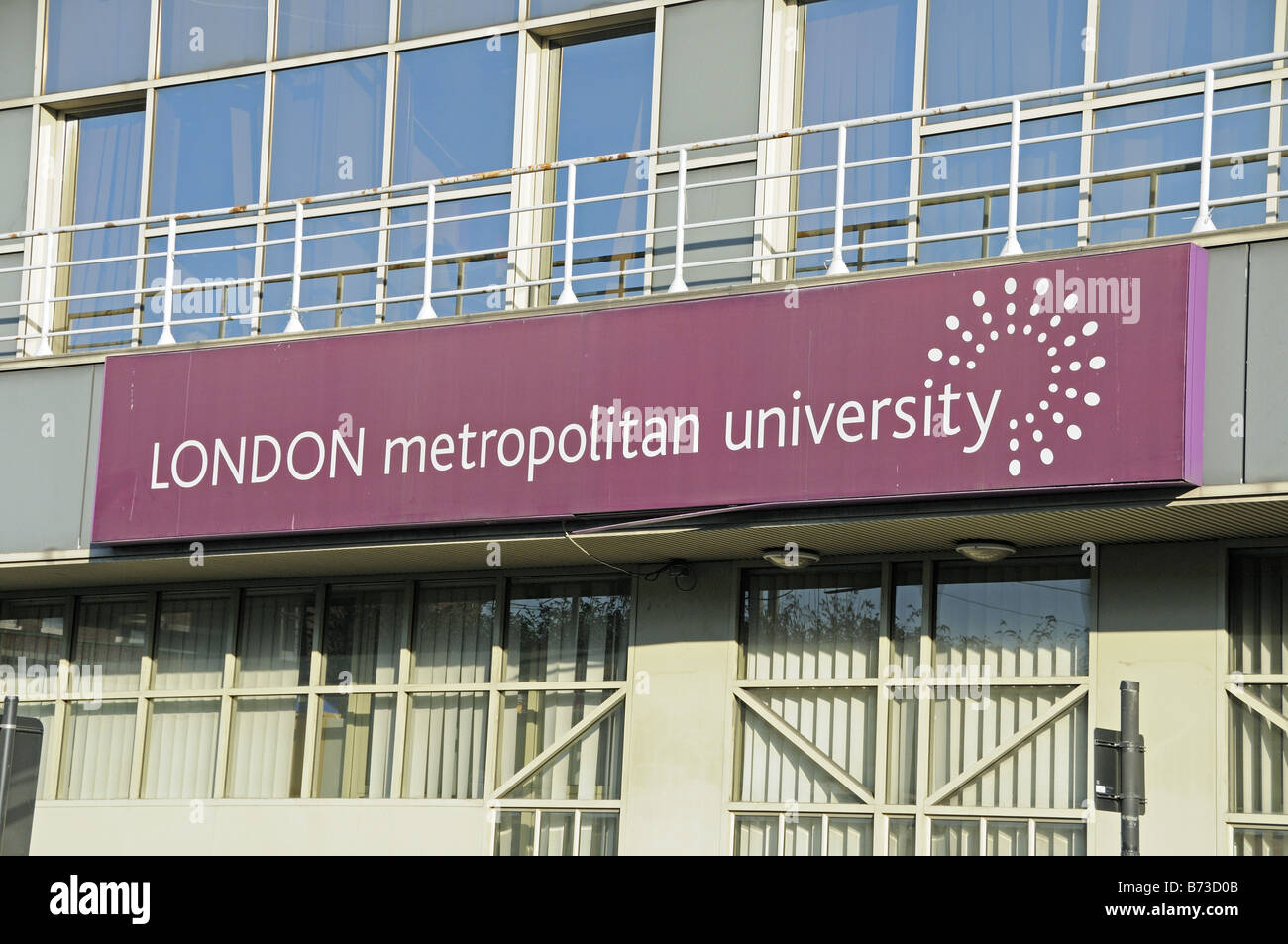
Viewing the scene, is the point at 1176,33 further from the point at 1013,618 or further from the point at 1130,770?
the point at 1130,770

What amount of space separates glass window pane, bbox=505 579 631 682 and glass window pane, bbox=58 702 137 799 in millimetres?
4157

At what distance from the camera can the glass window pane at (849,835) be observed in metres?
13.6

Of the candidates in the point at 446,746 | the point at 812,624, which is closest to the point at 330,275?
the point at 446,746

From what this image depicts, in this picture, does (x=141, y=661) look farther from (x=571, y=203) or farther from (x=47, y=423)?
(x=571, y=203)

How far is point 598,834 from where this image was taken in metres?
14.5

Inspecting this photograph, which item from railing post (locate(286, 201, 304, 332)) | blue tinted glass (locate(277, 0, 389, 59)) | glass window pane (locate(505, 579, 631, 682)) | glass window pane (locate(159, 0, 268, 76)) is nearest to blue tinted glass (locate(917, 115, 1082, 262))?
glass window pane (locate(505, 579, 631, 682))

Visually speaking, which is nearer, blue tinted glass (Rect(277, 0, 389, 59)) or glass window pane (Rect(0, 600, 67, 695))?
blue tinted glass (Rect(277, 0, 389, 59))

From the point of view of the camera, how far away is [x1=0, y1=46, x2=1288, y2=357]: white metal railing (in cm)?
1314

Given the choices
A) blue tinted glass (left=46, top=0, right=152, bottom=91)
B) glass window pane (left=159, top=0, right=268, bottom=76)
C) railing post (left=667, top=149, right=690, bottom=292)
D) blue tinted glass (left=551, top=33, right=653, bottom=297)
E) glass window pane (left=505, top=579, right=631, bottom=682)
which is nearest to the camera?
railing post (left=667, top=149, right=690, bottom=292)

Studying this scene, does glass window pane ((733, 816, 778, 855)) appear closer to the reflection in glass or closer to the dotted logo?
the dotted logo

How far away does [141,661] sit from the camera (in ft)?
55.4

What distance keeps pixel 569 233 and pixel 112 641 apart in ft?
20.8

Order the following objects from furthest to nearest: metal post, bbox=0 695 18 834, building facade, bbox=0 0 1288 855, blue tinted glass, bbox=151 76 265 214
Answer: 1. blue tinted glass, bbox=151 76 265 214
2. building facade, bbox=0 0 1288 855
3. metal post, bbox=0 695 18 834

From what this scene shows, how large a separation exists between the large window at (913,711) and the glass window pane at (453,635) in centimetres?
242
